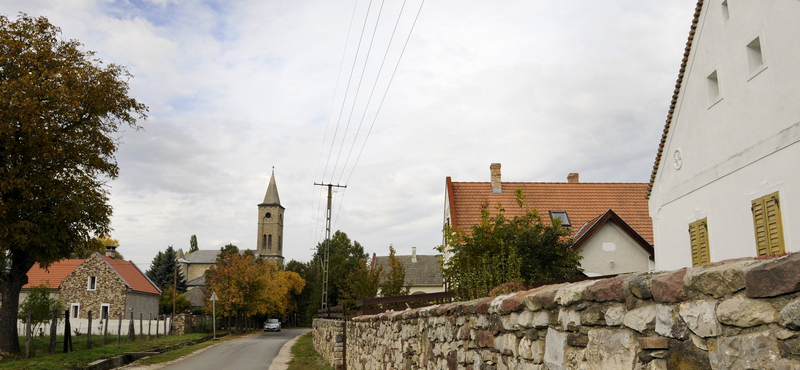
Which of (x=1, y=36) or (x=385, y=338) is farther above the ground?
(x=1, y=36)

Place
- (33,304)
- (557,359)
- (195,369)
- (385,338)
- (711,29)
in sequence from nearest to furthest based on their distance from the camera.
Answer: (557,359) < (385,338) < (711,29) < (195,369) < (33,304)

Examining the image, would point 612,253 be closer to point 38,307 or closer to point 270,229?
point 38,307

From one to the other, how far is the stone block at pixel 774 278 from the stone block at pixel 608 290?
728mm

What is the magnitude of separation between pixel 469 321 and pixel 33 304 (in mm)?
23148

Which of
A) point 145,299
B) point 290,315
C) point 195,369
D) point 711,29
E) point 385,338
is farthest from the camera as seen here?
point 290,315

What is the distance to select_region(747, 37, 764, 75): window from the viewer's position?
10.7 meters

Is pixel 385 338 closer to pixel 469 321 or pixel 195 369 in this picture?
pixel 469 321

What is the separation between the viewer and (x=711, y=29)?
12148 mm

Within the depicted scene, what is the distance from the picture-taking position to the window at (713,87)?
12023mm

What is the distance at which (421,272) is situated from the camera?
58531 mm

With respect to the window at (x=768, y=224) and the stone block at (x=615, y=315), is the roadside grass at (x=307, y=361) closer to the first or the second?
the window at (x=768, y=224)

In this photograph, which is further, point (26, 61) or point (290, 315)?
point (290, 315)

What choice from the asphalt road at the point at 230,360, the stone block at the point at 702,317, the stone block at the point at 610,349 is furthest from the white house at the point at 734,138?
the asphalt road at the point at 230,360

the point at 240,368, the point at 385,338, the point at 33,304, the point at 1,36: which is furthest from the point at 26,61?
the point at 385,338
